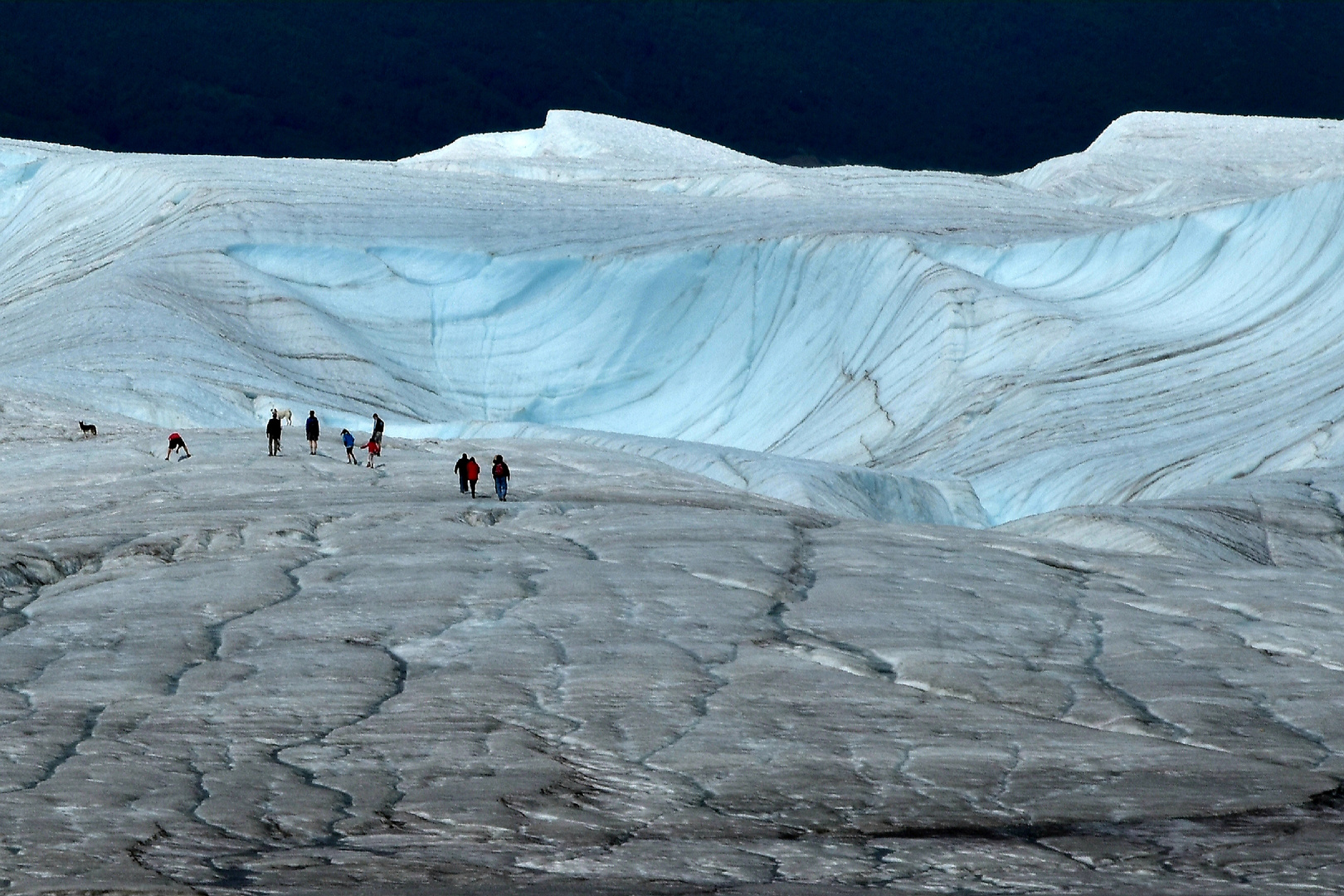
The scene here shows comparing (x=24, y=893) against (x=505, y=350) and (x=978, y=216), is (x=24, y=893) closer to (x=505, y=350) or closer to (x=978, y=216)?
(x=505, y=350)

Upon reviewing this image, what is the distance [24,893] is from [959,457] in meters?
21.4

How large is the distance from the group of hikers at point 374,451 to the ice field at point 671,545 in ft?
0.87

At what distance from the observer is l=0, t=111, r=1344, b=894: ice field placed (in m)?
8.91

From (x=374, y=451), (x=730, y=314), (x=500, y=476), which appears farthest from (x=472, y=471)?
(x=730, y=314)

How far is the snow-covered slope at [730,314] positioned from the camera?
1051 inches

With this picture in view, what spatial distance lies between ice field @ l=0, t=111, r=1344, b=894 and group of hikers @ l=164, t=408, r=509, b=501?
265 millimetres

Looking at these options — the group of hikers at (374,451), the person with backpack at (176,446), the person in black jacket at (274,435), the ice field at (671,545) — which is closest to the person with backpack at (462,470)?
the group of hikers at (374,451)

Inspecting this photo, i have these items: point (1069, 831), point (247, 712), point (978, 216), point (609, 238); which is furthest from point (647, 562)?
point (978, 216)

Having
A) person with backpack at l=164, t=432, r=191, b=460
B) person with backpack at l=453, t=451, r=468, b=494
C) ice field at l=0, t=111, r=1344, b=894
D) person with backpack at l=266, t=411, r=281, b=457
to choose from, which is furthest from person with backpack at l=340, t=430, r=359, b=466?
person with backpack at l=453, t=451, r=468, b=494

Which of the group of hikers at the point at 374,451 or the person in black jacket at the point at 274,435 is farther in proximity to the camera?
the person in black jacket at the point at 274,435

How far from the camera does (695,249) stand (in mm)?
34438

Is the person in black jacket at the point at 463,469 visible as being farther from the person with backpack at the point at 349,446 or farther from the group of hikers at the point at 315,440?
the person with backpack at the point at 349,446

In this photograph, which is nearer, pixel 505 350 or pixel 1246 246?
pixel 1246 246

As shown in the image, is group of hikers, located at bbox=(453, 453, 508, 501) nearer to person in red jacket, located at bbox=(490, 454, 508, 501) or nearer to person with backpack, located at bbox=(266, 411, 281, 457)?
person in red jacket, located at bbox=(490, 454, 508, 501)
